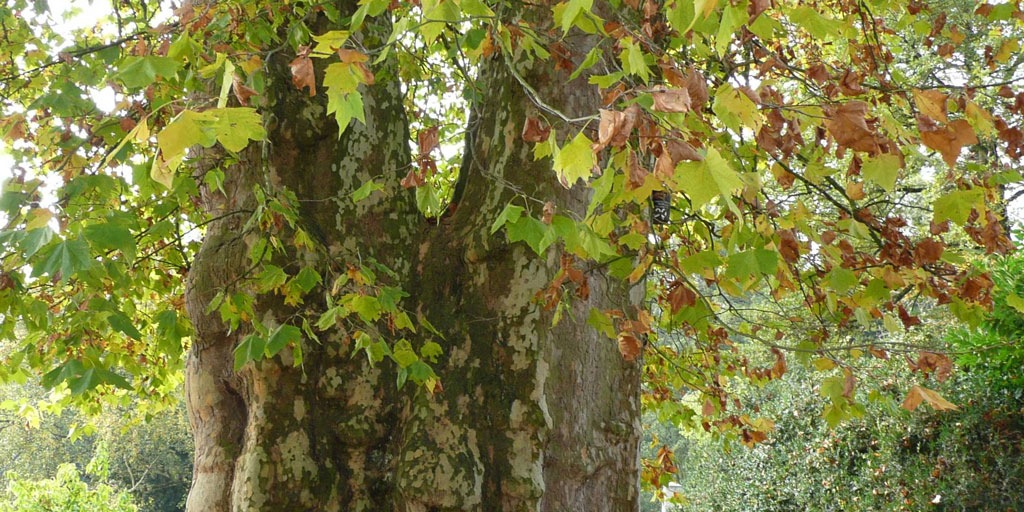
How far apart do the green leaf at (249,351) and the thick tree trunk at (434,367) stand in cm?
42

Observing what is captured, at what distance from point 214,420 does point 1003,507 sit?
6.22 m

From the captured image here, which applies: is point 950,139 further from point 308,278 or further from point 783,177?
point 308,278

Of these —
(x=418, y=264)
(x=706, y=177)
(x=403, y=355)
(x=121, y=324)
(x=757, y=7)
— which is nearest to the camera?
(x=706, y=177)

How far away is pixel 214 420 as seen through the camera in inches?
145

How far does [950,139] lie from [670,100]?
0.74 metres

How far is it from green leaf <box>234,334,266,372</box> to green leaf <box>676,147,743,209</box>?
1.84 metres

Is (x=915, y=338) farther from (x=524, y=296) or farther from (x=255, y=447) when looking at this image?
(x=255, y=447)

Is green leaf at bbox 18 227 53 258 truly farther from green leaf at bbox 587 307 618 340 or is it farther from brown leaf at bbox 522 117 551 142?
green leaf at bbox 587 307 618 340

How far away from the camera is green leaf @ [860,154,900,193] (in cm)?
195

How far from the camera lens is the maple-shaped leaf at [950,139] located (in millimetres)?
1790

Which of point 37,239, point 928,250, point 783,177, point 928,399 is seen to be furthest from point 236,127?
point 928,250

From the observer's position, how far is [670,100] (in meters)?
1.54

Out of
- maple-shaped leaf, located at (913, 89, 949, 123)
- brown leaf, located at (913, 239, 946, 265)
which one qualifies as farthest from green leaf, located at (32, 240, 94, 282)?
brown leaf, located at (913, 239, 946, 265)

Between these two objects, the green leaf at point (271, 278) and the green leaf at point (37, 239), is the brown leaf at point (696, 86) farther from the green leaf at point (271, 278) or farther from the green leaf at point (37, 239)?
the green leaf at point (271, 278)
